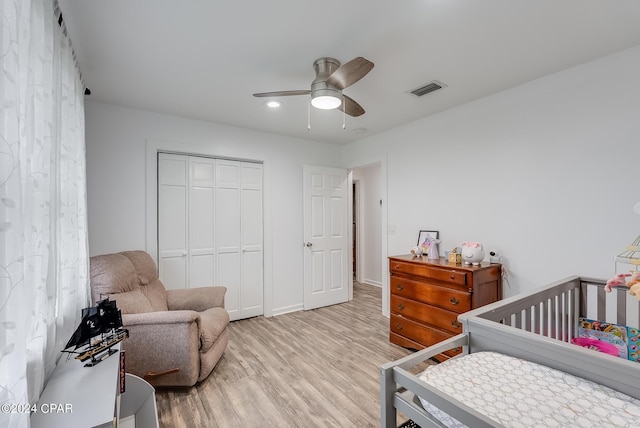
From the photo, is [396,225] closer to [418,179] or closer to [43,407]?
[418,179]

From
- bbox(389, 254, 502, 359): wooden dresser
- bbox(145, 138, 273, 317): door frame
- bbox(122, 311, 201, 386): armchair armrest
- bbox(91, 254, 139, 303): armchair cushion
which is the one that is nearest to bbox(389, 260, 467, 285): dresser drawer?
bbox(389, 254, 502, 359): wooden dresser

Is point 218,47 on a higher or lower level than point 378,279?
higher

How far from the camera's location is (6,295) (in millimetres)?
891

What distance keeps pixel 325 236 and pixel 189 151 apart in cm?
219

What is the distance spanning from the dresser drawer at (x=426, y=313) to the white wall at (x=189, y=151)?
5.29 feet

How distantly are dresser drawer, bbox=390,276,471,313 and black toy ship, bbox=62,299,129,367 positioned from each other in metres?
2.40

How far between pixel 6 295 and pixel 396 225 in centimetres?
346

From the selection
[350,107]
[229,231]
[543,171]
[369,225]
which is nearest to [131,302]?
[229,231]

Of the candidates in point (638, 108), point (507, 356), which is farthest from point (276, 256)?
point (638, 108)

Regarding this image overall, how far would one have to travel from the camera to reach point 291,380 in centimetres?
237

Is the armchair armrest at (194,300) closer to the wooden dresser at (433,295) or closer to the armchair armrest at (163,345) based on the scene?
the armchair armrest at (163,345)

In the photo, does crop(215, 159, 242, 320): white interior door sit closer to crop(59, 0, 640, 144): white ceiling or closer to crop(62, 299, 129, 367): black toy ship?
crop(59, 0, 640, 144): white ceiling

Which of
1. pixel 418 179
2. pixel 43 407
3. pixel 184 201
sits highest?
pixel 418 179

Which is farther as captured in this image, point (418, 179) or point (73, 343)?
point (418, 179)
